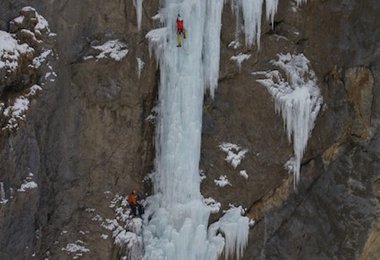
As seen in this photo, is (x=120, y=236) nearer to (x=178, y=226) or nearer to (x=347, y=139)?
(x=178, y=226)

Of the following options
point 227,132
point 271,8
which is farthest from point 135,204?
point 271,8

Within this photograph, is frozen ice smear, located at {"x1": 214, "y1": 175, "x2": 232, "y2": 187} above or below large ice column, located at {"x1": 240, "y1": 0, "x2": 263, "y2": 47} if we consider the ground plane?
below

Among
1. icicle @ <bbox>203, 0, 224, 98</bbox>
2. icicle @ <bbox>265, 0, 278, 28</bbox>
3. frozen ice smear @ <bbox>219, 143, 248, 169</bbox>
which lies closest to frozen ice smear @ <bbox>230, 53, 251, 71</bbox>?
icicle @ <bbox>203, 0, 224, 98</bbox>

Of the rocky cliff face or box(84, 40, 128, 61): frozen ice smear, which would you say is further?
box(84, 40, 128, 61): frozen ice smear

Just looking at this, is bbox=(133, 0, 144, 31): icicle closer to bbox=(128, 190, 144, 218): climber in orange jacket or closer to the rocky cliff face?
the rocky cliff face

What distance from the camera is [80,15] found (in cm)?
1093

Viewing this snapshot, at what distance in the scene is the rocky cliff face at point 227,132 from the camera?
426 inches

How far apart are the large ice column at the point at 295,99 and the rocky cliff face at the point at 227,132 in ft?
0.54

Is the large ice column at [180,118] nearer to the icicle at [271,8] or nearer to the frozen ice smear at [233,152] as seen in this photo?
the frozen ice smear at [233,152]

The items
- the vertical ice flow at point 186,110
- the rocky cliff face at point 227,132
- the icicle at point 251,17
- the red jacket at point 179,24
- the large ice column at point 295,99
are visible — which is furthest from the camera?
the large ice column at point 295,99

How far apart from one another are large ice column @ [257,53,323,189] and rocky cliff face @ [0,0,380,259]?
6.5 inches

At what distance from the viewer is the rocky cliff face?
10.8m

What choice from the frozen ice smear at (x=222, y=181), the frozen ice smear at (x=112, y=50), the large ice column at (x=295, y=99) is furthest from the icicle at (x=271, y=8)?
the frozen ice smear at (x=222, y=181)

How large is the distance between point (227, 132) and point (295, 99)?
1475 millimetres
